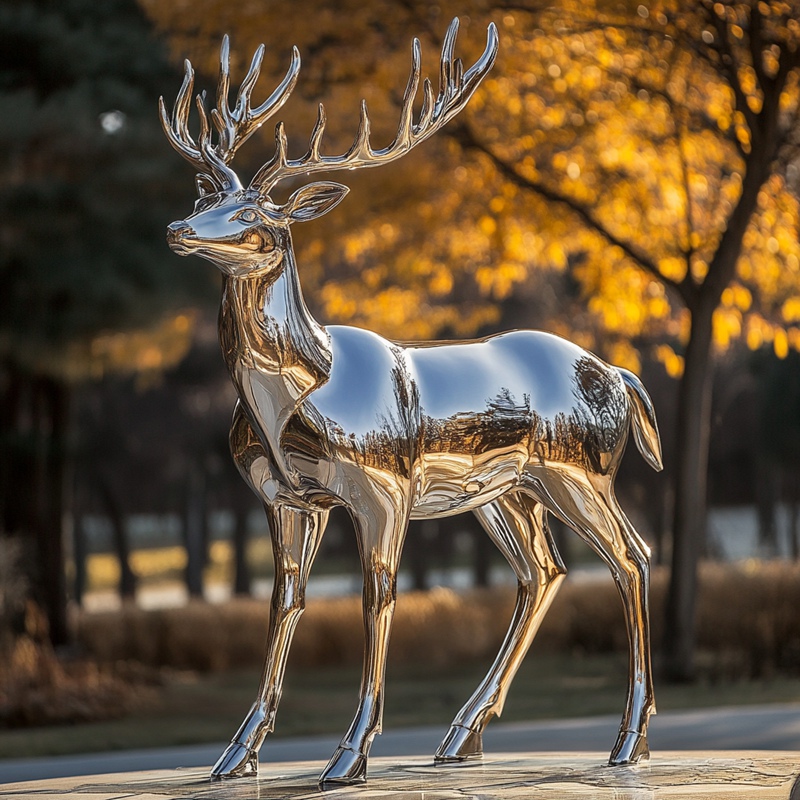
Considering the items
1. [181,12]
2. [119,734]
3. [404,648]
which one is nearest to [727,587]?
[404,648]

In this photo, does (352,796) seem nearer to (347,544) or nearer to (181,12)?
(181,12)

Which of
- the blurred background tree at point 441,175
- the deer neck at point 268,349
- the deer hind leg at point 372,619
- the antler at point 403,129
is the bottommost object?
the deer hind leg at point 372,619

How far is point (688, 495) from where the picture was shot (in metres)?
11.4

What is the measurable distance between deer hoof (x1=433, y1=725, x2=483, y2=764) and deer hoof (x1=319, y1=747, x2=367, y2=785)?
725 millimetres

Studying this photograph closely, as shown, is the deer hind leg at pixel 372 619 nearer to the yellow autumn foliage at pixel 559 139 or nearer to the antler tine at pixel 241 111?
the antler tine at pixel 241 111

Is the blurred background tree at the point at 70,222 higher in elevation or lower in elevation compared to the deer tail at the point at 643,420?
higher

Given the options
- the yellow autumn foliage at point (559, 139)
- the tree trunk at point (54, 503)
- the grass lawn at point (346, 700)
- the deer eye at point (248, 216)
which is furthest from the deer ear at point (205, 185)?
the tree trunk at point (54, 503)

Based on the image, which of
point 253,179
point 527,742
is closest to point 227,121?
point 253,179

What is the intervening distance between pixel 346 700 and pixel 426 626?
2.90 m

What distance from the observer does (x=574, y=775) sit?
4.48 meters

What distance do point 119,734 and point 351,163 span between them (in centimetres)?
735

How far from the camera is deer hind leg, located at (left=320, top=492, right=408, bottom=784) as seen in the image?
4148 mm

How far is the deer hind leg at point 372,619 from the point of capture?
4.15 meters

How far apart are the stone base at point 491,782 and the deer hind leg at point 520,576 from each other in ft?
0.83
